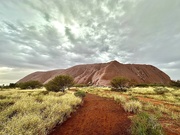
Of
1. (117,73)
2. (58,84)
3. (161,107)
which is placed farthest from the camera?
(117,73)

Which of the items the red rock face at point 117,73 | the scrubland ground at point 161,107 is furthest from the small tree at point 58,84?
the red rock face at point 117,73

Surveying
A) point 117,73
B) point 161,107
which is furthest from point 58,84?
point 117,73

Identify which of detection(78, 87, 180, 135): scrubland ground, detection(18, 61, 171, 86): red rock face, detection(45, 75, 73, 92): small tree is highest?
detection(18, 61, 171, 86): red rock face

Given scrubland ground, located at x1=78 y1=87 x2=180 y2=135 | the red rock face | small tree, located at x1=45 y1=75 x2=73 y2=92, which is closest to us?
scrubland ground, located at x1=78 y1=87 x2=180 y2=135

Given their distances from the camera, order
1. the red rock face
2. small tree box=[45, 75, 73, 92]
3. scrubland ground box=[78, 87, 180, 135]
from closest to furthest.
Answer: scrubland ground box=[78, 87, 180, 135] → small tree box=[45, 75, 73, 92] → the red rock face

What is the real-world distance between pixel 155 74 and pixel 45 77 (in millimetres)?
94867

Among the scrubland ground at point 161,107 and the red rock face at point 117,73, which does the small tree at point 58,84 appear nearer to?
the scrubland ground at point 161,107

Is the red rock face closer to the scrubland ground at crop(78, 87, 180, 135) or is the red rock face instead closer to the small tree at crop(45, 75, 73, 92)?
the small tree at crop(45, 75, 73, 92)

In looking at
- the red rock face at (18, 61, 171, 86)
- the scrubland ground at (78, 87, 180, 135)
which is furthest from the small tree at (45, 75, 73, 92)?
the red rock face at (18, 61, 171, 86)

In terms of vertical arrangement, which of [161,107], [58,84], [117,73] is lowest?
[161,107]

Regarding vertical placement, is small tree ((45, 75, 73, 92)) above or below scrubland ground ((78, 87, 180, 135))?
above

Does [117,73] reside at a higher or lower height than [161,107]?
higher

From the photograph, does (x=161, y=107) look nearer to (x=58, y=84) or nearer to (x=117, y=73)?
(x=58, y=84)

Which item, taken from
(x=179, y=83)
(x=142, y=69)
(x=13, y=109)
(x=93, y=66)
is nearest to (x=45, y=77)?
(x=93, y=66)
